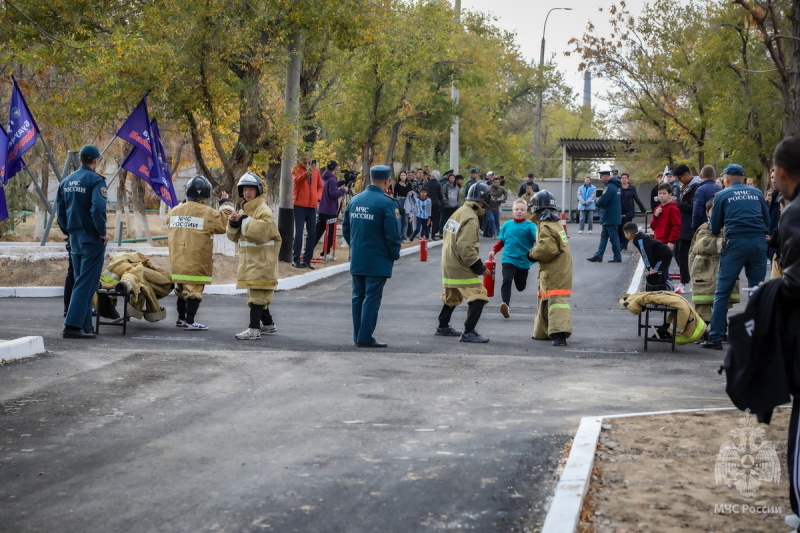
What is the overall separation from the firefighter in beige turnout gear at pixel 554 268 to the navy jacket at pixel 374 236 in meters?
1.73

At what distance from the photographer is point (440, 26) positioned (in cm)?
3111

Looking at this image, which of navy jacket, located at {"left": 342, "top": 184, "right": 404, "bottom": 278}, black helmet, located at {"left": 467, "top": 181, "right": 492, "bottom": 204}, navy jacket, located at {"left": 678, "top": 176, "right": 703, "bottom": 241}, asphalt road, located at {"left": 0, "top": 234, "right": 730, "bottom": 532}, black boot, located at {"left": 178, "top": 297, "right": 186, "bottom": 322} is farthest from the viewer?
navy jacket, located at {"left": 678, "top": 176, "right": 703, "bottom": 241}

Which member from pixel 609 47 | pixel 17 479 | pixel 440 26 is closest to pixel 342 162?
pixel 440 26

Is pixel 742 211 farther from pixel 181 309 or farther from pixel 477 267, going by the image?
pixel 181 309

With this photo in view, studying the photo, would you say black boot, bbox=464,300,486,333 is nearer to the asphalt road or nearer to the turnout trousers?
the asphalt road

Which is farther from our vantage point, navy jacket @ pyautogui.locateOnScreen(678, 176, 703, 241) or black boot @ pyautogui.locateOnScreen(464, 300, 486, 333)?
navy jacket @ pyautogui.locateOnScreen(678, 176, 703, 241)

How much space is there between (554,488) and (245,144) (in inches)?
616

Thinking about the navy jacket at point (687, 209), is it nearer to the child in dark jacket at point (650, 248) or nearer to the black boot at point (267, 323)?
the child in dark jacket at point (650, 248)

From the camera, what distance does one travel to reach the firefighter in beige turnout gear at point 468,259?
11898 mm

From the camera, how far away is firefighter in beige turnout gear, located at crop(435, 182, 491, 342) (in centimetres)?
1190

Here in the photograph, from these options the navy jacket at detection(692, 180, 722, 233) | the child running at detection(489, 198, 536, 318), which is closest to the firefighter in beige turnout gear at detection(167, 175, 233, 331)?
the child running at detection(489, 198, 536, 318)

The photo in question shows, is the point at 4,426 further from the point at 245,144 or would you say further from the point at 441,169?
the point at 441,169

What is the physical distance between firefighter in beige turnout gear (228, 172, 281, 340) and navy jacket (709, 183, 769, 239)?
4940 millimetres
